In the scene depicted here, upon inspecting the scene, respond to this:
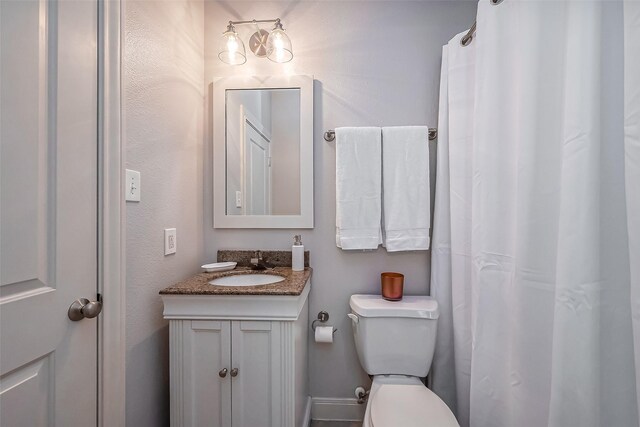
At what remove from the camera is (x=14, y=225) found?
1.99 feet

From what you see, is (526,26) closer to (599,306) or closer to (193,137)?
Answer: (599,306)

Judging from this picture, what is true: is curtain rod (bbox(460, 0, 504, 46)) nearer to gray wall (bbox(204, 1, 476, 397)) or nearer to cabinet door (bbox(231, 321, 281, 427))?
gray wall (bbox(204, 1, 476, 397))

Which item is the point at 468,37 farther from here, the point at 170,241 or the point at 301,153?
the point at 170,241

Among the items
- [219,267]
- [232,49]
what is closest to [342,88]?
[232,49]

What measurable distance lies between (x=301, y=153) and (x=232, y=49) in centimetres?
62

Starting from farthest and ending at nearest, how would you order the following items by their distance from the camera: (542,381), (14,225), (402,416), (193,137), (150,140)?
1. (193,137)
2. (150,140)
3. (402,416)
4. (542,381)
5. (14,225)

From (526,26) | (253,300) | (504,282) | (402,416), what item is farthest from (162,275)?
(526,26)

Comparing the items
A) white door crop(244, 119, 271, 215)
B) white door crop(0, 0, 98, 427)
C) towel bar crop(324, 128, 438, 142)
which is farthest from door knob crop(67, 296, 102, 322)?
towel bar crop(324, 128, 438, 142)

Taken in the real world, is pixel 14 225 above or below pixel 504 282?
above

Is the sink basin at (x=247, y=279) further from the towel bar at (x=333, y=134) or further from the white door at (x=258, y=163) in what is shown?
the towel bar at (x=333, y=134)

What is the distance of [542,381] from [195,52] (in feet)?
6.34

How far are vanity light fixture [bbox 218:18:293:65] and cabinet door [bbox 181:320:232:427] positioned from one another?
4.12 feet

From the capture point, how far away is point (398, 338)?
3.97ft

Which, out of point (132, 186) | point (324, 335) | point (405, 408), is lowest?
point (405, 408)
